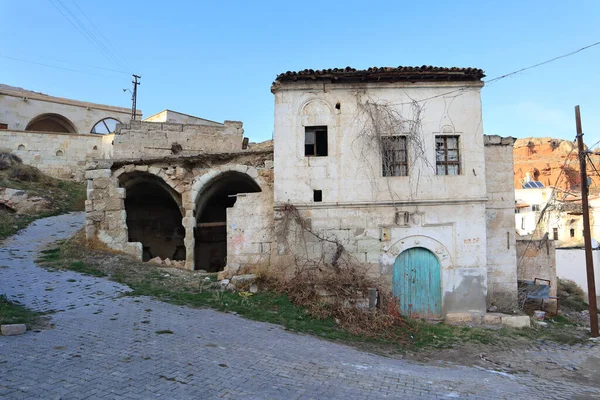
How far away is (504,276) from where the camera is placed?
13.6 m

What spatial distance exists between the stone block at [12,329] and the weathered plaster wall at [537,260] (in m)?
14.3

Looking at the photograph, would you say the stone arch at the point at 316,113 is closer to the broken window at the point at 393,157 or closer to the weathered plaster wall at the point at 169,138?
the broken window at the point at 393,157

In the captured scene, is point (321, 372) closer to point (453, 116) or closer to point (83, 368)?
point (83, 368)

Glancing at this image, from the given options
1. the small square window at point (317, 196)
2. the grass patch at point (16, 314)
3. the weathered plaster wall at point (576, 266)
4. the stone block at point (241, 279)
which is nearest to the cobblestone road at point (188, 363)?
the grass patch at point (16, 314)

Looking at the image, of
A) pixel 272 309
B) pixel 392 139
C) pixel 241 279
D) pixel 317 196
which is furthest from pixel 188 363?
pixel 392 139

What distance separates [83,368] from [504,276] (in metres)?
12.3

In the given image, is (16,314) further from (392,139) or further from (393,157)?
(392,139)

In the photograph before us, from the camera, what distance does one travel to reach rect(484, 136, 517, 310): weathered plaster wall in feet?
44.3

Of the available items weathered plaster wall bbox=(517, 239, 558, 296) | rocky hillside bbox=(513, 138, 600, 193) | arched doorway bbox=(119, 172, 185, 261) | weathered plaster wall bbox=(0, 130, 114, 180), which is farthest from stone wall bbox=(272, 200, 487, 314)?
rocky hillside bbox=(513, 138, 600, 193)

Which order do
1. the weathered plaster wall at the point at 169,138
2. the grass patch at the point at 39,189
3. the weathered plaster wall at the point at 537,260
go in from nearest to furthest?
the weathered plaster wall at the point at 537,260, the grass patch at the point at 39,189, the weathered plaster wall at the point at 169,138

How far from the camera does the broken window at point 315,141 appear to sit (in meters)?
13.0

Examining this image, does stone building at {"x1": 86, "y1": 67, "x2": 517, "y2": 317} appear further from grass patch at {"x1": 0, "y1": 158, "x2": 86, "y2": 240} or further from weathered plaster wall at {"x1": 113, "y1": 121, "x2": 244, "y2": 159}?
grass patch at {"x1": 0, "y1": 158, "x2": 86, "y2": 240}

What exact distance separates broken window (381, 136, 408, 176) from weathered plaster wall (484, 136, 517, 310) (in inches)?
126

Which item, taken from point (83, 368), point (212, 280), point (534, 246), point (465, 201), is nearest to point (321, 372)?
point (83, 368)
